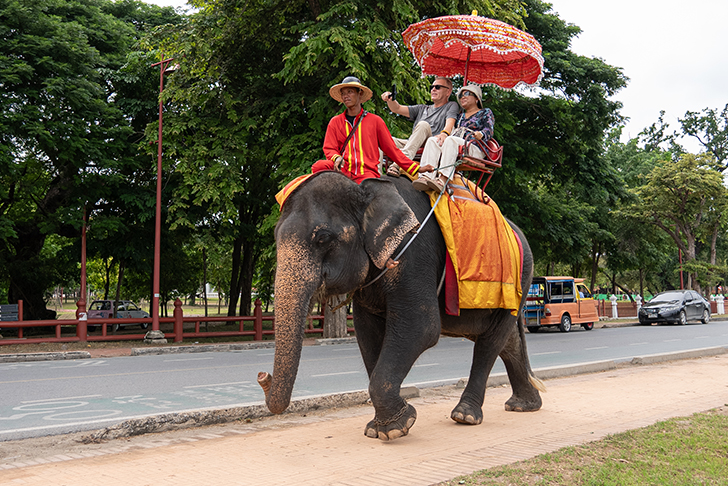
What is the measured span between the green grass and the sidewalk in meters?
0.31

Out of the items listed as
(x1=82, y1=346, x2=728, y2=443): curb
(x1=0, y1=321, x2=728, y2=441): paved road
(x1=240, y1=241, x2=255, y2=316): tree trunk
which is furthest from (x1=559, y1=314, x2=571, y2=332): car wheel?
(x1=82, y1=346, x2=728, y2=443): curb

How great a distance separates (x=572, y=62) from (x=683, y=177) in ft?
53.9

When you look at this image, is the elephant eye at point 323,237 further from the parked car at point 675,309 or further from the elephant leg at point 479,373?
the parked car at point 675,309

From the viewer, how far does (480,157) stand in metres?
6.67

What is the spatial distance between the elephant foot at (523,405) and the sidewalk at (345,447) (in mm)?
99

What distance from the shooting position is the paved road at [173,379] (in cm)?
826

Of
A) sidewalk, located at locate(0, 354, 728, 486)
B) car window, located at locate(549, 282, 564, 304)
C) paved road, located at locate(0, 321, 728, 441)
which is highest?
car window, located at locate(549, 282, 564, 304)

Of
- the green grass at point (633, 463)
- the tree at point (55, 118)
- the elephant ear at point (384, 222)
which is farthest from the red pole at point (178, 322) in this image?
the green grass at point (633, 463)

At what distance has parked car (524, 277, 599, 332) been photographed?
26.0 m

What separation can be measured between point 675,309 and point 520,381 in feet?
89.1

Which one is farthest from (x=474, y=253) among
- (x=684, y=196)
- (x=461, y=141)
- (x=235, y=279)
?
(x=684, y=196)

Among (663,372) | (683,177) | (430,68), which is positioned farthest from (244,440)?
(683,177)

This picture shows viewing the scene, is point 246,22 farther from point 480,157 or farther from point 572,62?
point 480,157

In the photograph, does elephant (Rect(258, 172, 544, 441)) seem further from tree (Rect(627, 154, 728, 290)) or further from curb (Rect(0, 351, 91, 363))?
tree (Rect(627, 154, 728, 290))
